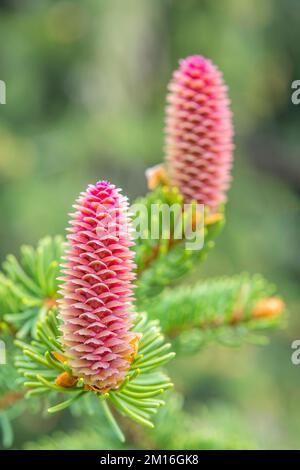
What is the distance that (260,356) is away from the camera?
4.44 metres


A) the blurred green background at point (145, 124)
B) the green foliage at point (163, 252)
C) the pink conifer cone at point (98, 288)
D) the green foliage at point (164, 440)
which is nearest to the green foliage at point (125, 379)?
the pink conifer cone at point (98, 288)

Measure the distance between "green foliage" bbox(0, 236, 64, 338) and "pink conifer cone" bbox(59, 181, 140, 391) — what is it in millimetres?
152

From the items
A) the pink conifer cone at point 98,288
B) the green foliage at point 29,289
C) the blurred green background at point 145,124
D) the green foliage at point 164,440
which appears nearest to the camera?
the pink conifer cone at point 98,288

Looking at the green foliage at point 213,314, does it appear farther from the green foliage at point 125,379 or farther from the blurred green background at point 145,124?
the blurred green background at point 145,124

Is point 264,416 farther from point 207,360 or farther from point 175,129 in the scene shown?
point 175,129

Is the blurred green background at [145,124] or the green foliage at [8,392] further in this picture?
the blurred green background at [145,124]

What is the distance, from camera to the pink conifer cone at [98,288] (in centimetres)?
57

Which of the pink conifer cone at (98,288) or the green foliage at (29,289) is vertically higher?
the green foliage at (29,289)

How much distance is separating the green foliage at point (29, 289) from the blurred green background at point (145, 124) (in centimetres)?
291

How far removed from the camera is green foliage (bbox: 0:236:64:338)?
0.75m

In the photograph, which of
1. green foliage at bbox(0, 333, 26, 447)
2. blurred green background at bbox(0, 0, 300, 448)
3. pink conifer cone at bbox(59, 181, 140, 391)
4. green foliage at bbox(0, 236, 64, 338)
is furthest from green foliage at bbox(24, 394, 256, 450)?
blurred green background at bbox(0, 0, 300, 448)

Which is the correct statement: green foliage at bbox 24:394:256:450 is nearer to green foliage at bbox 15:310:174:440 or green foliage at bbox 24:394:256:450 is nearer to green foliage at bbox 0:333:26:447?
green foliage at bbox 0:333:26:447

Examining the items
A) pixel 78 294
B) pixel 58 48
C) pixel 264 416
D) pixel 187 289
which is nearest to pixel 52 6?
pixel 58 48

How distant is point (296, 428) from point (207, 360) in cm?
63
